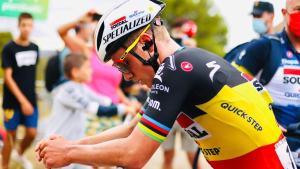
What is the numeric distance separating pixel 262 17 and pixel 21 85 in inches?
147

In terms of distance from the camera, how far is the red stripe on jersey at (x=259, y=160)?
275 centimetres

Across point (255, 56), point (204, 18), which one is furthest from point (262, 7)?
point (204, 18)

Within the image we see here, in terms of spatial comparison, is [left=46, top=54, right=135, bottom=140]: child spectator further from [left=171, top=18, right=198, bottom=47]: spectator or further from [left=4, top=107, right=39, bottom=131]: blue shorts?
[left=4, top=107, right=39, bottom=131]: blue shorts

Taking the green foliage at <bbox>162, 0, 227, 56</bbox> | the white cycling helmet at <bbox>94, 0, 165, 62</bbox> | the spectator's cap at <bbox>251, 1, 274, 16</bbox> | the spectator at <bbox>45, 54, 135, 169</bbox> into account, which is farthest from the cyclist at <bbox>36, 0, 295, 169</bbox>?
the green foliage at <bbox>162, 0, 227, 56</bbox>

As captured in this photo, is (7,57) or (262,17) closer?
(262,17)

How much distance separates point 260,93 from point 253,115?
0.24 meters

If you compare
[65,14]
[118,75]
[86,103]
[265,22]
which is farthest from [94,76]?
[65,14]

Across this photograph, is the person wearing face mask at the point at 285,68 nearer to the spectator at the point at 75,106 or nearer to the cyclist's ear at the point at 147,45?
the cyclist's ear at the point at 147,45

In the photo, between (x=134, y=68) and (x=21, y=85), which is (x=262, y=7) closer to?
(x=134, y=68)

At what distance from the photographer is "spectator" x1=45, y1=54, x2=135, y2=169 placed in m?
6.02

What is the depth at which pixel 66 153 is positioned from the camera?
105 inches

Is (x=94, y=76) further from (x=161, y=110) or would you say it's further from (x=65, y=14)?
(x=161, y=110)

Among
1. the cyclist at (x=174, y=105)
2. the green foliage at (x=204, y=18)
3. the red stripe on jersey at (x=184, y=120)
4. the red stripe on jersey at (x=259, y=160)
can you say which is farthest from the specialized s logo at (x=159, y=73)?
the green foliage at (x=204, y=18)

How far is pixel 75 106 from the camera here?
5.99m
